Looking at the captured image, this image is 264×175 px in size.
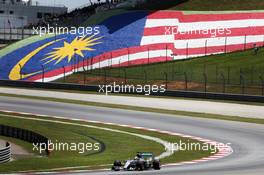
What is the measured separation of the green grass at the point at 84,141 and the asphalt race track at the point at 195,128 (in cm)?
234

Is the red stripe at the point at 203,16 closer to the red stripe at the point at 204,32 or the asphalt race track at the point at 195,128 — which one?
the red stripe at the point at 204,32

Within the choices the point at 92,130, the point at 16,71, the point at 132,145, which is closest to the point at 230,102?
the point at 92,130

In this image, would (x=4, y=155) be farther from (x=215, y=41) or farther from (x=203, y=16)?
(x=203, y=16)

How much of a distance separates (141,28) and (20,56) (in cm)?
1853

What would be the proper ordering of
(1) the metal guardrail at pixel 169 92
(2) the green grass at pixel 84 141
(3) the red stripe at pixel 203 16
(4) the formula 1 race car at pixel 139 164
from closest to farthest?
1. (4) the formula 1 race car at pixel 139 164
2. (2) the green grass at pixel 84 141
3. (1) the metal guardrail at pixel 169 92
4. (3) the red stripe at pixel 203 16

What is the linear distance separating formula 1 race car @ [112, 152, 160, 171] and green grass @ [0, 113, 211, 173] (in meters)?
1.90

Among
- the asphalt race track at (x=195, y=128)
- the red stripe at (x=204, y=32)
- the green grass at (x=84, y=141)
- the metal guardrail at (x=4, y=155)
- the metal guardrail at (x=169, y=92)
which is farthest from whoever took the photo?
the red stripe at (x=204, y=32)

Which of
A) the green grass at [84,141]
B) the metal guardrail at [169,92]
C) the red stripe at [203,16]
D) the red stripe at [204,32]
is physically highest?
the red stripe at [203,16]

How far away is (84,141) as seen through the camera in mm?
42562

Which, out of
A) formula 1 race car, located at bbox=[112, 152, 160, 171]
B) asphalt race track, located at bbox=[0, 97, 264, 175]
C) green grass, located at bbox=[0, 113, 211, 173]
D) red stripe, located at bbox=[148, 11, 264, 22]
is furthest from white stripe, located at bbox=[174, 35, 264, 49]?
formula 1 race car, located at bbox=[112, 152, 160, 171]

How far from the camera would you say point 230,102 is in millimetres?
69250

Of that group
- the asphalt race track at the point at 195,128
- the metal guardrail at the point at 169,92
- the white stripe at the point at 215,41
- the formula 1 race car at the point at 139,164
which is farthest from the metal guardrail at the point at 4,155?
the white stripe at the point at 215,41

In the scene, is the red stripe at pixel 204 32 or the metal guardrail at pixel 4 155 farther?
the red stripe at pixel 204 32

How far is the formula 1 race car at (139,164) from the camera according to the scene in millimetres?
29078
